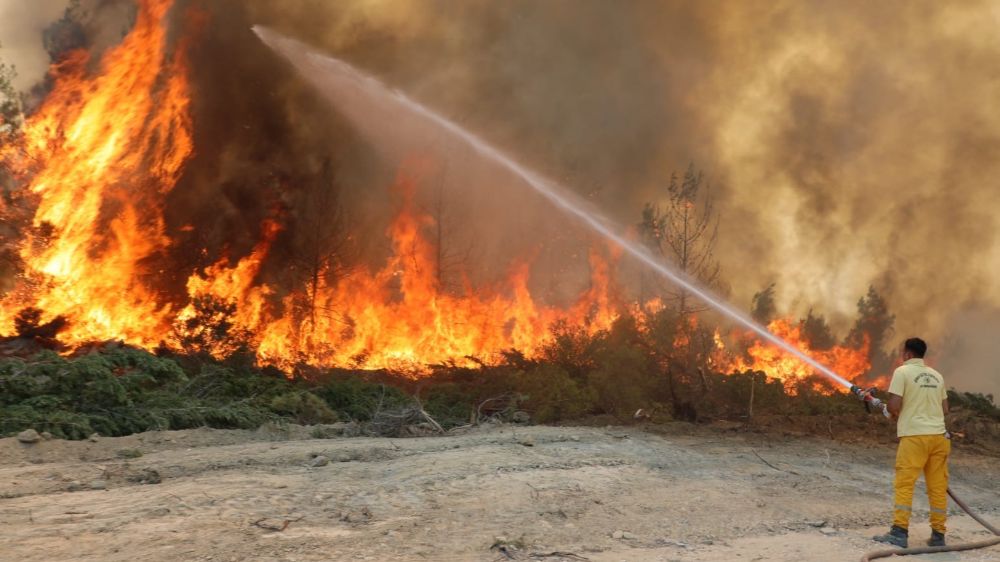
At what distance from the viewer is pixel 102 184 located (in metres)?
15.3

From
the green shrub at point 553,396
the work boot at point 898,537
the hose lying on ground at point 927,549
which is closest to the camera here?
the hose lying on ground at point 927,549

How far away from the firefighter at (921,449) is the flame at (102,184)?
548 inches

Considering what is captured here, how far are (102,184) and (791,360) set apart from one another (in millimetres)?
15384

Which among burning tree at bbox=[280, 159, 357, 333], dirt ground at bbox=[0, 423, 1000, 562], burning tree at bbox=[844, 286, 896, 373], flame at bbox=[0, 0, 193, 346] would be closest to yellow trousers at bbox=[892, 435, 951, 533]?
dirt ground at bbox=[0, 423, 1000, 562]

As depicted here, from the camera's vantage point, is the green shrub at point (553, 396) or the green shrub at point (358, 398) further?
the green shrub at point (553, 396)

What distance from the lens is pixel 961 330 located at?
1823cm

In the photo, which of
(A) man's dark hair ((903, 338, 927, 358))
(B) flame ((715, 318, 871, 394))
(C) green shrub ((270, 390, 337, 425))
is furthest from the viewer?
(B) flame ((715, 318, 871, 394))

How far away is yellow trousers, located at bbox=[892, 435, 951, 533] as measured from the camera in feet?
20.6

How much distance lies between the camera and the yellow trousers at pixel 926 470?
6.27 metres

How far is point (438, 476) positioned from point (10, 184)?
1216 centimetres

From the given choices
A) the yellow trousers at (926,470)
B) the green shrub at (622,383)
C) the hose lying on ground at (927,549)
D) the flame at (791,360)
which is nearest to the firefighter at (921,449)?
the yellow trousers at (926,470)

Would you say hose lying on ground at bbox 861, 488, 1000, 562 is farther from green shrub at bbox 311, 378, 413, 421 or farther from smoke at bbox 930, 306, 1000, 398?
smoke at bbox 930, 306, 1000, 398

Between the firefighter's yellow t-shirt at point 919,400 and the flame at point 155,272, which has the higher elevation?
the flame at point 155,272

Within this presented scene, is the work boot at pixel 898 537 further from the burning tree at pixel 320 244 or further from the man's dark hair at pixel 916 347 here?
the burning tree at pixel 320 244
